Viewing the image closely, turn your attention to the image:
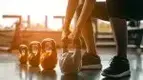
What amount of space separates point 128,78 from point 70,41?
0.38m

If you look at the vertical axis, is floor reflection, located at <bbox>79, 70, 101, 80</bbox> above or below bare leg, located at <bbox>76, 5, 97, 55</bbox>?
Answer: below

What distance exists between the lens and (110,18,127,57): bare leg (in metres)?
1.67

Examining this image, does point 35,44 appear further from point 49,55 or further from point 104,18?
point 104,18

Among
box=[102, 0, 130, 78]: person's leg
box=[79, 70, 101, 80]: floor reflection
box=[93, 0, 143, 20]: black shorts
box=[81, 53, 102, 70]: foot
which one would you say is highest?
box=[93, 0, 143, 20]: black shorts

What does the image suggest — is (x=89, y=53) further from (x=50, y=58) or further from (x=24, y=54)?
(x=24, y=54)

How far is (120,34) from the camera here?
1.68m

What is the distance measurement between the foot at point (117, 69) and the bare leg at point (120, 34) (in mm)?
56

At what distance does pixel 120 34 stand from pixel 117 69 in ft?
0.67

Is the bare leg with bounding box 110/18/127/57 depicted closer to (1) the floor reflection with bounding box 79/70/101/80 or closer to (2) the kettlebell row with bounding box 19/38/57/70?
(1) the floor reflection with bounding box 79/70/101/80

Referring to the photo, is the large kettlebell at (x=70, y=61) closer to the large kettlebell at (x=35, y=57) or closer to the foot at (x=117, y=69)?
the foot at (x=117, y=69)

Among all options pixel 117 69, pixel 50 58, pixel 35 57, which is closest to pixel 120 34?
pixel 117 69

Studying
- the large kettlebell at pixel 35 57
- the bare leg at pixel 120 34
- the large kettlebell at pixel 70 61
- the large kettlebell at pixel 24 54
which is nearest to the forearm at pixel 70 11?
the large kettlebell at pixel 70 61

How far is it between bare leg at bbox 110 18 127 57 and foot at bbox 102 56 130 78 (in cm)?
6

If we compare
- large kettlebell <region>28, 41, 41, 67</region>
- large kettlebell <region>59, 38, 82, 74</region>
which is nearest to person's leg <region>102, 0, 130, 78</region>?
large kettlebell <region>59, 38, 82, 74</region>
